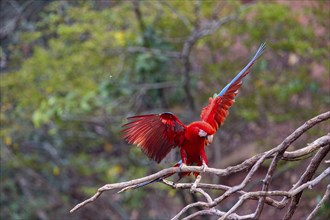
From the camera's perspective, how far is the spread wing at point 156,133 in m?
3.17

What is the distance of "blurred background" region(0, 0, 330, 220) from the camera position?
637 cm

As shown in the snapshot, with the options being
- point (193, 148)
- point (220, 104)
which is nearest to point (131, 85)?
point (220, 104)

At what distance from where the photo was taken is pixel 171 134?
10.9 ft

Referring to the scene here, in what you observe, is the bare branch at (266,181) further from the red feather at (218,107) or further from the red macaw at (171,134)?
the red feather at (218,107)

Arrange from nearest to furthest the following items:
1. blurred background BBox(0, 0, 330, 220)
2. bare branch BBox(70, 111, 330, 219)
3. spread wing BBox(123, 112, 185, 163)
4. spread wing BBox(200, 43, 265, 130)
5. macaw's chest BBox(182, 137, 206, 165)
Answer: bare branch BBox(70, 111, 330, 219) < spread wing BBox(123, 112, 185, 163) < macaw's chest BBox(182, 137, 206, 165) < spread wing BBox(200, 43, 265, 130) < blurred background BBox(0, 0, 330, 220)

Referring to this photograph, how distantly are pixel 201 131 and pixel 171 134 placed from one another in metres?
0.18

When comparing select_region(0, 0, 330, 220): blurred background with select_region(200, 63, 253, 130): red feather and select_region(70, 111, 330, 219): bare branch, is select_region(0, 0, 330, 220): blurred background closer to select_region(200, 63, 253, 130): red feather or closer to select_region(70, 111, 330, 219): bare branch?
select_region(200, 63, 253, 130): red feather

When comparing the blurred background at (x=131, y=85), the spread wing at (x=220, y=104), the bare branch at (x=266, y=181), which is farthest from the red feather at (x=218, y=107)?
the blurred background at (x=131, y=85)

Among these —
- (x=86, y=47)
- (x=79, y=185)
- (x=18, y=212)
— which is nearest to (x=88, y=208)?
(x=79, y=185)

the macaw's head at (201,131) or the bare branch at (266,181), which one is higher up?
the bare branch at (266,181)

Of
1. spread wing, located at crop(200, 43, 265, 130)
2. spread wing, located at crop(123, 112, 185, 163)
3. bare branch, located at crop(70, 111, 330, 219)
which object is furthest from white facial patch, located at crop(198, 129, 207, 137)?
bare branch, located at crop(70, 111, 330, 219)

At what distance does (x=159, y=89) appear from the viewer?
728 cm

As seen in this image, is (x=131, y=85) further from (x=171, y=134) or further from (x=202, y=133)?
(x=202, y=133)

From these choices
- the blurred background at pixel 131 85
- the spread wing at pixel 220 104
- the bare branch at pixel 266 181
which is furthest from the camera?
the blurred background at pixel 131 85
